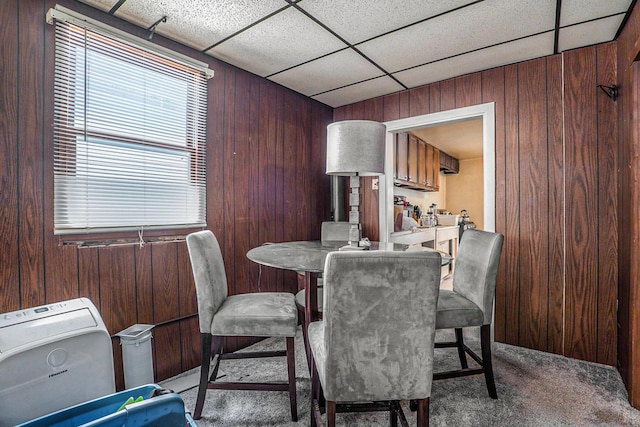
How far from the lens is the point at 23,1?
1.63 meters

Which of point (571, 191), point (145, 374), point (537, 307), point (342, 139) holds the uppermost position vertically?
point (342, 139)

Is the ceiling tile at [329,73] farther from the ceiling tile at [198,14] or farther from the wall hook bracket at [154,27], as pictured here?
the wall hook bracket at [154,27]

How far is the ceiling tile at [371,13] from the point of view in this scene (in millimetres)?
1836

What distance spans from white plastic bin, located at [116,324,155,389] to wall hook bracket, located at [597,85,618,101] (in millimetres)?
3505

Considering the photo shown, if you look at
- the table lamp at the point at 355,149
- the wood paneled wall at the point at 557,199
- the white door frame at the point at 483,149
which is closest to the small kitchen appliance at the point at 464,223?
the white door frame at the point at 483,149

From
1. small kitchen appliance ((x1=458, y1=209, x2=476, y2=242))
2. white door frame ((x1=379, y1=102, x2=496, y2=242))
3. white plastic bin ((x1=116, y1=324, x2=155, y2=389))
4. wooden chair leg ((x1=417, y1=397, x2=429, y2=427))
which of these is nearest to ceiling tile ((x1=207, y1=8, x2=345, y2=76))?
white door frame ((x1=379, y1=102, x2=496, y2=242))

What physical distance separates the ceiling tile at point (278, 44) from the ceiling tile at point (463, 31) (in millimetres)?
351

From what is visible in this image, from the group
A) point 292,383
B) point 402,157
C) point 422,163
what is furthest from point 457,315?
point 422,163

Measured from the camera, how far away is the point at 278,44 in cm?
230

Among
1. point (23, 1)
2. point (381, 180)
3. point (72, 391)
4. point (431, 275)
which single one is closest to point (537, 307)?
point (381, 180)

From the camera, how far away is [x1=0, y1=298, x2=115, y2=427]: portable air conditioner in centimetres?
123

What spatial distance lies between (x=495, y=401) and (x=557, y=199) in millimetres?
1602

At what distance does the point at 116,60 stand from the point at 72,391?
1.83m

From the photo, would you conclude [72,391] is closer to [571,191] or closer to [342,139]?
[342,139]
